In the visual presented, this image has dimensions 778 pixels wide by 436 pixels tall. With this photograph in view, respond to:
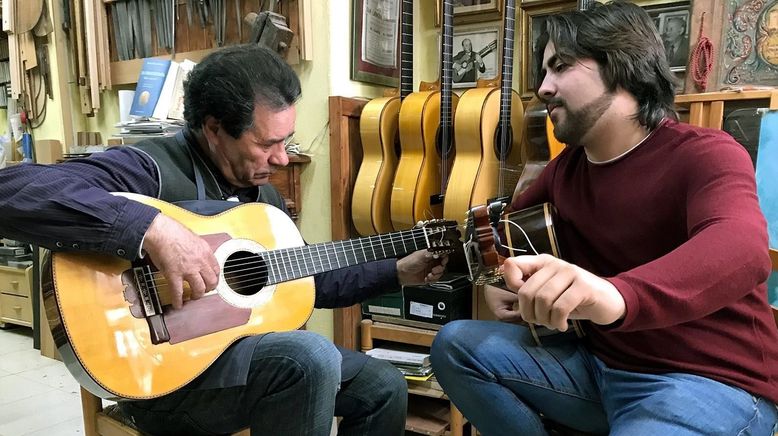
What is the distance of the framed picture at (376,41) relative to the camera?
2.14 meters

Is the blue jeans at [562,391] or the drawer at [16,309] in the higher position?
the blue jeans at [562,391]

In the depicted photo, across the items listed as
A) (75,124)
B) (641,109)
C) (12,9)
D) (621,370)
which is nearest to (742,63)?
(641,109)

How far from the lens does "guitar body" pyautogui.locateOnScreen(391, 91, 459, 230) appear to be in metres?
1.95

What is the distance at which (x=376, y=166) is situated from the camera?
2.04 m

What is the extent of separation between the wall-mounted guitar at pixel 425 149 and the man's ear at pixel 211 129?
0.77 metres

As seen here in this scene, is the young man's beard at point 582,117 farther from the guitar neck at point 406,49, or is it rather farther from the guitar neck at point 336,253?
the guitar neck at point 406,49

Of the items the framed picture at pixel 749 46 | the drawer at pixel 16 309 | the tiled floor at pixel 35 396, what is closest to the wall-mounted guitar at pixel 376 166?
the framed picture at pixel 749 46

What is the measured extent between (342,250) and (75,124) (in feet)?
7.65

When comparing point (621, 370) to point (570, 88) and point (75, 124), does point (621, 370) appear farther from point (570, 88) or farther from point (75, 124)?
point (75, 124)

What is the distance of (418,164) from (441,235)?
0.57m

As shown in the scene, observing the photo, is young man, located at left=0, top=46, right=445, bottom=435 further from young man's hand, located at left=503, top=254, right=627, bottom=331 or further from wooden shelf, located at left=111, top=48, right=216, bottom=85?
wooden shelf, located at left=111, top=48, right=216, bottom=85

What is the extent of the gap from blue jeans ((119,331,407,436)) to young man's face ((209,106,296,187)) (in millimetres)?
428

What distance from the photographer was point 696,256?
0.79 metres

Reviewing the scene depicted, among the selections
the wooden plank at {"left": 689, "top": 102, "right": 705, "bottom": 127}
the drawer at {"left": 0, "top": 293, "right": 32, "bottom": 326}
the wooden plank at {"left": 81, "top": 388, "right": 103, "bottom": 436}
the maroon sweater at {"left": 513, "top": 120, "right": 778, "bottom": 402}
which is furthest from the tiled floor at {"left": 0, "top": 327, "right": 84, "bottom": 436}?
the wooden plank at {"left": 689, "top": 102, "right": 705, "bottom": 127}
